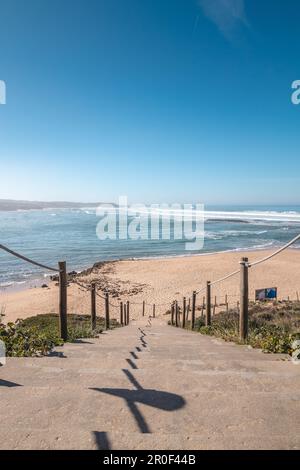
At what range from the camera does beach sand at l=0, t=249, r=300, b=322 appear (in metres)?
23.2

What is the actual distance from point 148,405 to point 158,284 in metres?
27.4

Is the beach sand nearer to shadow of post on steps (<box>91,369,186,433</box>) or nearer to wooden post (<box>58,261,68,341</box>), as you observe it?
wooden post (<box>58,261,68,341</box>)

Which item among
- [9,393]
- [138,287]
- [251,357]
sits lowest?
[138,287]

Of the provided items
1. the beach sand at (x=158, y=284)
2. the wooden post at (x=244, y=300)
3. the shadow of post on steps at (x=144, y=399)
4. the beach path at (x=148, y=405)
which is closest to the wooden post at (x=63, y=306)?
the beach path at (x=148, y=405)

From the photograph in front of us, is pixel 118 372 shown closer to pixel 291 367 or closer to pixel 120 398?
pixel 120 398

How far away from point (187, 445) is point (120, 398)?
0.77 metres

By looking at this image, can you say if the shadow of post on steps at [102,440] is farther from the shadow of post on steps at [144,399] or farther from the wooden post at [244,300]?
the wooden post at [244,300]

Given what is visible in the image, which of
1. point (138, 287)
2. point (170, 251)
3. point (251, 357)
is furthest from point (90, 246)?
point (251, 357)

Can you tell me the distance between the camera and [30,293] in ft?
84.8

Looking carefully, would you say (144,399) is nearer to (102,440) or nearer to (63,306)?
(102,440)

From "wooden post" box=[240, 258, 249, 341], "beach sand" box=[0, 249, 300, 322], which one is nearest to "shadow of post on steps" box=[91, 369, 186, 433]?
"wooden post" box=[240, 258, 249, 341]

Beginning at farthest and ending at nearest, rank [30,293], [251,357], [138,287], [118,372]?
1. [138,287]
2. [30,293]
3. [251,357]
4. [118,372]
